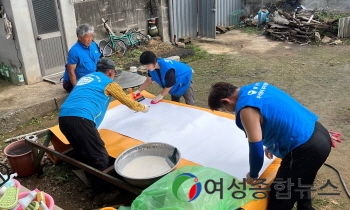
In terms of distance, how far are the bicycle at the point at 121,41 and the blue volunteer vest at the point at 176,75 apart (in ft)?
13.9

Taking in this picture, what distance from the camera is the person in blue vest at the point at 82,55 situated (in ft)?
15.3

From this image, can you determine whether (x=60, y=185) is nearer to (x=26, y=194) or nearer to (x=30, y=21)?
(x=26, y=194)

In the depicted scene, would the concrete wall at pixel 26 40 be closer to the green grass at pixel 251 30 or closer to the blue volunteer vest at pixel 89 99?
the blue volunteer vest at pixel 89 99

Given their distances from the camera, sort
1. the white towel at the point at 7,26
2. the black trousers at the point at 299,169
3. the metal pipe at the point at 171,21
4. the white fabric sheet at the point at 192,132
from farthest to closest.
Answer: the metal pipe at the point at 171,21 < the white towel at the point at 7,26 < the white fabric sheet at the point at 192,132 < the black trousers at the point at 299,169

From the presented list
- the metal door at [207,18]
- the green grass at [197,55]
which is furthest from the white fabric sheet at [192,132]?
the metal door at [207,18]

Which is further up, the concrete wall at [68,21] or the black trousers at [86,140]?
the concrete wall at [68,21]

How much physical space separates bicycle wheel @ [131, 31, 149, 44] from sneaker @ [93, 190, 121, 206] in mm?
6100

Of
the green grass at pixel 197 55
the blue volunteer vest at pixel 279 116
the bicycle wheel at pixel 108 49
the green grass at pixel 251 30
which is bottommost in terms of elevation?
the green grass at pixel 197 55

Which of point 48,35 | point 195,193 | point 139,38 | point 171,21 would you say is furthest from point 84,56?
point 171,21

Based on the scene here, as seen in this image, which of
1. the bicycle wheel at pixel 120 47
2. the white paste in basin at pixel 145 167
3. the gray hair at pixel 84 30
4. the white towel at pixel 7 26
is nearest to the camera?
the white paste in basin at pixel 145 167

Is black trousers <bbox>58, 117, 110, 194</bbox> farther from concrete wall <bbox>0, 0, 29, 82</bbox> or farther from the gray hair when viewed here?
concrete wall <bbox>0, 0, 29, 82</bbox>

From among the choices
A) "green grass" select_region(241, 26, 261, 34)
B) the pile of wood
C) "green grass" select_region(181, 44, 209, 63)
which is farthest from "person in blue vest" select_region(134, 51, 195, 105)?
"green grass" select_region(241, 26, 261, 34)

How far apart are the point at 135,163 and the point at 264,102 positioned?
54.6 inches

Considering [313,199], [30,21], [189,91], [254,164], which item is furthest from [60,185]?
[30,21]
